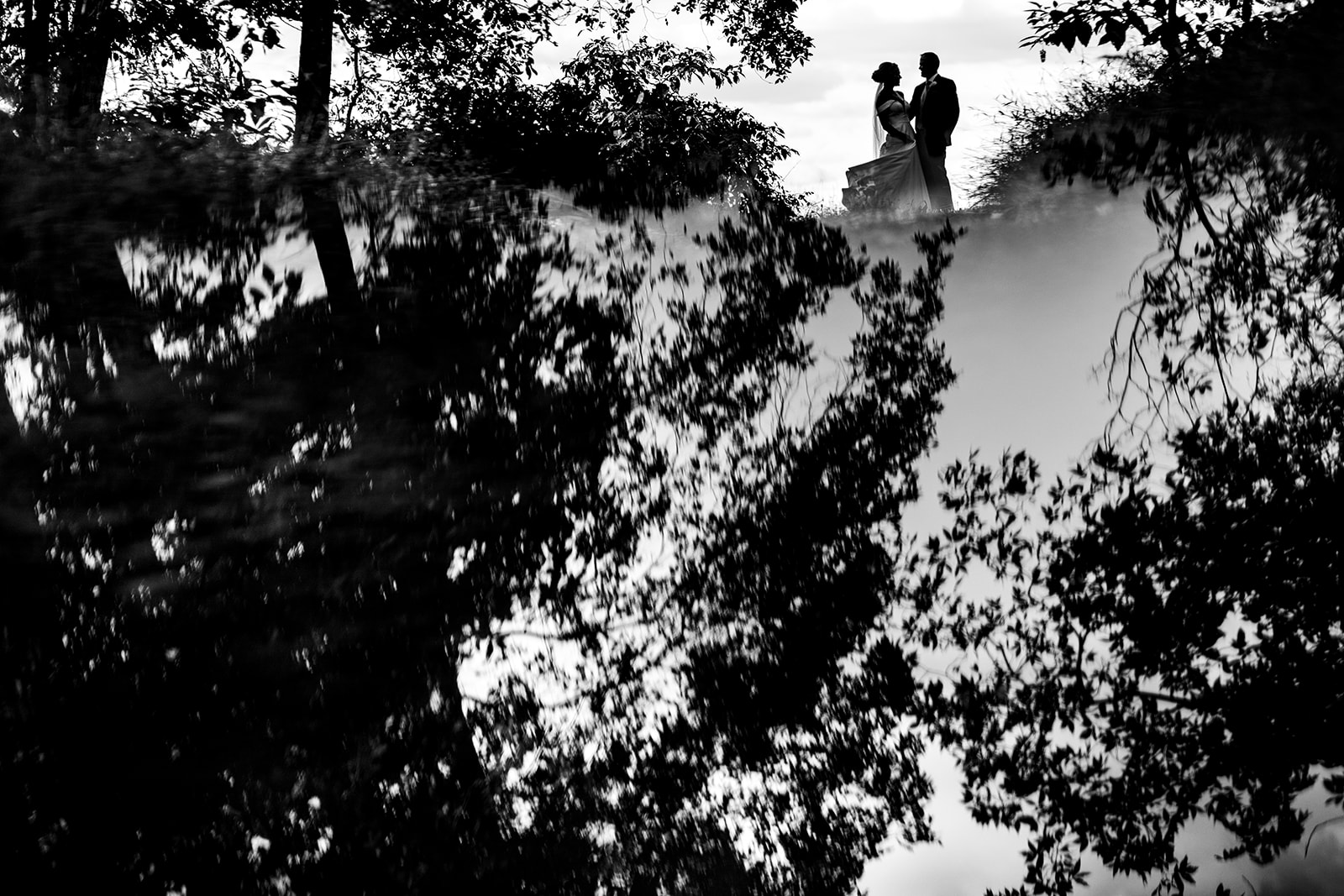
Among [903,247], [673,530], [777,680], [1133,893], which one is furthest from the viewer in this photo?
[903,247]

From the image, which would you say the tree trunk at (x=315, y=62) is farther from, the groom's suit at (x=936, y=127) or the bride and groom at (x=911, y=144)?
the groom's suit at (x=936, y=127)

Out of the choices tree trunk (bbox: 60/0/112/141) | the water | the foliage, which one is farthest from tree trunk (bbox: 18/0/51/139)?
the foliage

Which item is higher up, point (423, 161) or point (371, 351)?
point (423, 161)

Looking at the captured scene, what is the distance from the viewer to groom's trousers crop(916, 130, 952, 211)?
27.0 feet

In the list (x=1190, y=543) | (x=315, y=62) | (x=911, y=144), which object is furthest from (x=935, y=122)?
(x=1190, y=543)

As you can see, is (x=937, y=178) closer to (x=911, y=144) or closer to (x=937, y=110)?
(x=911, y=144)

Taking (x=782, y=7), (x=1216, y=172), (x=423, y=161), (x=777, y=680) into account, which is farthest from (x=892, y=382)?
(x=782, y=7)

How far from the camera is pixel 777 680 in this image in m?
3.19

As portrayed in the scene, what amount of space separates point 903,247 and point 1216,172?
147cm

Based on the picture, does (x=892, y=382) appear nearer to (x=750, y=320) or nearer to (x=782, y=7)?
(x=750, y=320)

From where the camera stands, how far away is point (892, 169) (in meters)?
8.50

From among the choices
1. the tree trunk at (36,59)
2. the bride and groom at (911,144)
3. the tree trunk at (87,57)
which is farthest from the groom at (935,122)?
the tree trunk at (36,59)

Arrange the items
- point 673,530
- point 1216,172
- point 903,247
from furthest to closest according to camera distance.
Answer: point 903,247, point 1216,172, point 673,530

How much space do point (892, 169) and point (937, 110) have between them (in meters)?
0.69
